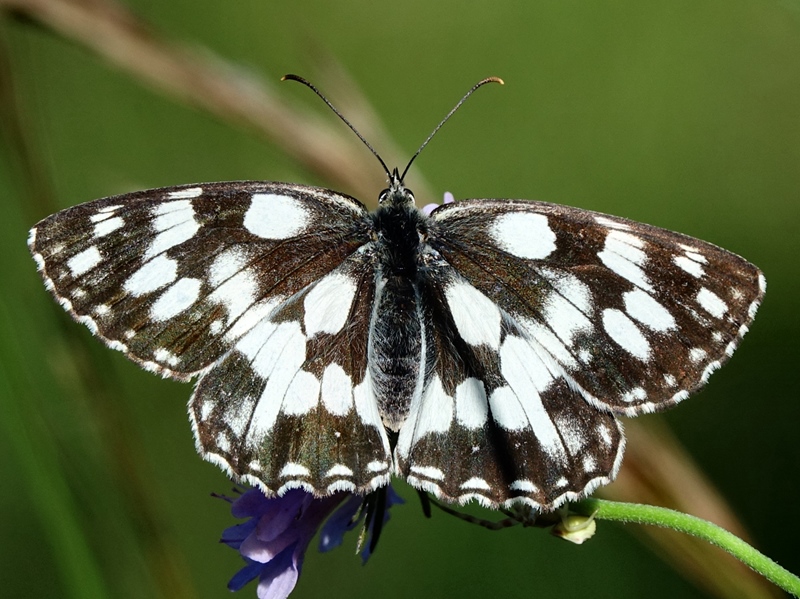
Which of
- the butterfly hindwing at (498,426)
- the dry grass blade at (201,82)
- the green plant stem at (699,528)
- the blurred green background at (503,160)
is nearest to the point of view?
the green plant stem at (699,528)

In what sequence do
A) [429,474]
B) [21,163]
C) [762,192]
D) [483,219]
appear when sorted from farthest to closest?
[762,192]
[21,163]
[483,219]
[429,474]

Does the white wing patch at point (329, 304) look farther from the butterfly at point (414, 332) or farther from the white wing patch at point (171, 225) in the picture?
the white wing patch at point (171, 225)

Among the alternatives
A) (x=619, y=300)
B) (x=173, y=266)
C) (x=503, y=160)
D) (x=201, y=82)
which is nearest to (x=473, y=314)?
(x=619, y=300)

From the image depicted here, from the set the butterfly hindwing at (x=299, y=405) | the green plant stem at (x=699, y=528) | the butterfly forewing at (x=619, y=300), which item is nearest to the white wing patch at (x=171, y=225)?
the butterfly hindwing at (x=299, y=405)

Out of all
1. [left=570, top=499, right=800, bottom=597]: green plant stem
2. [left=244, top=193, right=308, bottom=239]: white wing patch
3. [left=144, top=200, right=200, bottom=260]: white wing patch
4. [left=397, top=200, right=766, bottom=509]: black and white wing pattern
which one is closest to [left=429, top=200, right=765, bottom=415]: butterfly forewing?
[left=397, top=200, right=766, bottom=509]: black and white wing pattern

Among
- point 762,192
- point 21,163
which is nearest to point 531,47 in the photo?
point 762,192

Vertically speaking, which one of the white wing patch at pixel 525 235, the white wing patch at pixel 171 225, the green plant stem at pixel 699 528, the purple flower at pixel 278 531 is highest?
the white wing patch at pixel 171 225

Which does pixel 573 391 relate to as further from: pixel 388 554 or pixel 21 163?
pixel 388 554
